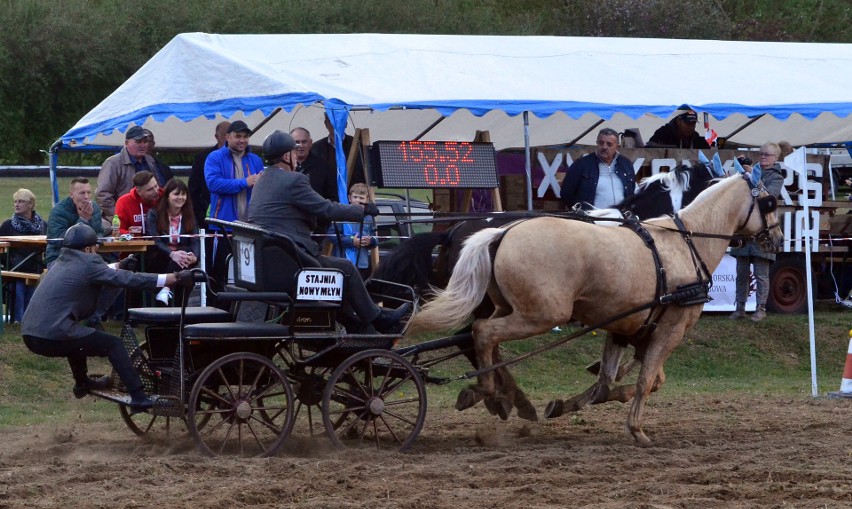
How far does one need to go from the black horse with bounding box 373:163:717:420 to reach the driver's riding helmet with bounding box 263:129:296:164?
1.21 metres

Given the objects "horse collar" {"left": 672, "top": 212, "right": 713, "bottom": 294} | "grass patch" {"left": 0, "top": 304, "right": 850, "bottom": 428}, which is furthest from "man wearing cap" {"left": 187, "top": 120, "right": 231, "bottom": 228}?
"horse collar" {"left": 672, "top": 212, "right": 713, "bottom": 294}

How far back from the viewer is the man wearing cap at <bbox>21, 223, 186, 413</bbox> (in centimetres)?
784

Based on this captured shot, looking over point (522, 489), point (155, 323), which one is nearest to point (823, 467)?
point (522, 489)

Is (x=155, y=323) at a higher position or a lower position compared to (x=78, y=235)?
lower

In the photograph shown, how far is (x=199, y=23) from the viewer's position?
3434 centimetres

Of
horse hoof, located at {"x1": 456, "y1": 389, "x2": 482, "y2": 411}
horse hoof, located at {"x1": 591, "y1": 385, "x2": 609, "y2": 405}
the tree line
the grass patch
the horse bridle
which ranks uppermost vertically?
the tree line

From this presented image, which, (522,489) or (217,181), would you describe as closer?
(522,489)

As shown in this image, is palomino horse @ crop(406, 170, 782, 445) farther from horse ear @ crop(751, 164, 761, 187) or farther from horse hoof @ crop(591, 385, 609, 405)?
horse ear @ crop(751, 164, 761, 187)

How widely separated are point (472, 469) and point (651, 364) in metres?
1.88

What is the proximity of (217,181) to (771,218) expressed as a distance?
16.0 ft

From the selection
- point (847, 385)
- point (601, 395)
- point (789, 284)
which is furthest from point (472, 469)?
point (789, 284)

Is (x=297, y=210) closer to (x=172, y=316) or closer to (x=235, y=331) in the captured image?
(x=235, y=331)

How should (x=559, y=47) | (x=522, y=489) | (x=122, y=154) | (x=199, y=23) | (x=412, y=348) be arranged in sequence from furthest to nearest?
(x=199, y=23)
(x=559, y=47)
(x=122, y=154)
(x=412, y=348)
(x=522, y=489)

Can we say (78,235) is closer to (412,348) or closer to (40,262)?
(412,348)
